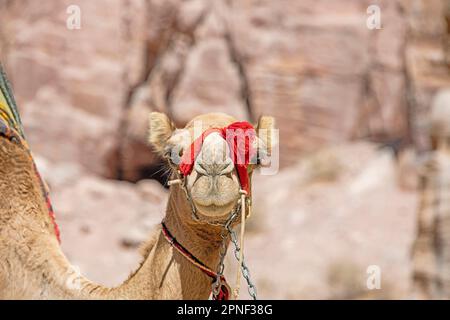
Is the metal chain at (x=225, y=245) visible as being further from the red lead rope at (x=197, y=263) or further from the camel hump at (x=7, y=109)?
the camel hump at (x=7, y=109)

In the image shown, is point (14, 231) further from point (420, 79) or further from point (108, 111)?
point (108, 111)

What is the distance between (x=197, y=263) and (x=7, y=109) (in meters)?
1.22

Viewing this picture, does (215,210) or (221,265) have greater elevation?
(215,210)

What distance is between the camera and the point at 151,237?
325 cm

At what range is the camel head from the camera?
2.76 metres

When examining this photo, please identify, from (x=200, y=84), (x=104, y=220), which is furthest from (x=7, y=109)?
(x=200, y=84)

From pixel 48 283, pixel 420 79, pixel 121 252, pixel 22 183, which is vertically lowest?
pixel 121 252

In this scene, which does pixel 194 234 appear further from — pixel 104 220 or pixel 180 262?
pixel 104 220

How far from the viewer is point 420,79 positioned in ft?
36.8

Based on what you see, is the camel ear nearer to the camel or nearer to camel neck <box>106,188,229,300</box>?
the camel

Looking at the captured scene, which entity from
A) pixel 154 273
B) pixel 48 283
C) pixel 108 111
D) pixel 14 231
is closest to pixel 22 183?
pixel 14 231

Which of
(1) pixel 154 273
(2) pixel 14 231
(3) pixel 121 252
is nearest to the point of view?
(1) pixel 154 273

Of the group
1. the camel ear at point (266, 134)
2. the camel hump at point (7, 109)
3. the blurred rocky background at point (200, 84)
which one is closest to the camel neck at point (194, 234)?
the camel ear at point (266, 134)
